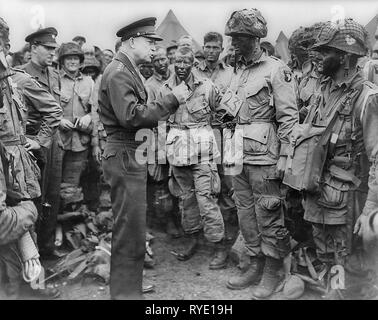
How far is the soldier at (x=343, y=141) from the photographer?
354cm

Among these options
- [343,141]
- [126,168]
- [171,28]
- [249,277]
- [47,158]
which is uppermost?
[171,28]

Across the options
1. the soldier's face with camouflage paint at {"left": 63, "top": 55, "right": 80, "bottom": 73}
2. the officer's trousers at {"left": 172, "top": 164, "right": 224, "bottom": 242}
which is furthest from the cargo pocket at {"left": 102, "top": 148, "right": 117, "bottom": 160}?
→ the soldier's face with camouflage paint at {"left": 63, "top": 55, "right": 80, "bottom": 73}

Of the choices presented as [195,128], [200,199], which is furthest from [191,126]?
[200,199]

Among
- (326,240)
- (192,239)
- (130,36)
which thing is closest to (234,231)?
(192,239)

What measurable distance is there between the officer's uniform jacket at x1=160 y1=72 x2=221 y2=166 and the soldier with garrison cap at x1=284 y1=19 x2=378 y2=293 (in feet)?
5.22

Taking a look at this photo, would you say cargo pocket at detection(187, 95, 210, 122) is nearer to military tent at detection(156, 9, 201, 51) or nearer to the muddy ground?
the muddy ground

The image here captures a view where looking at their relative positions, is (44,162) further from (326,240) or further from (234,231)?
(326,240)

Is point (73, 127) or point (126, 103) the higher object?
point (126, 103)

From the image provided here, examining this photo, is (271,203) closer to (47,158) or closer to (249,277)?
(249,277)

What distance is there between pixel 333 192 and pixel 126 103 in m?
1.82

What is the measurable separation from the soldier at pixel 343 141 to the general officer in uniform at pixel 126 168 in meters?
1.25

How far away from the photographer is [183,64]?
5.06 metres

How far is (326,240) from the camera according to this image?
379 centimetres
